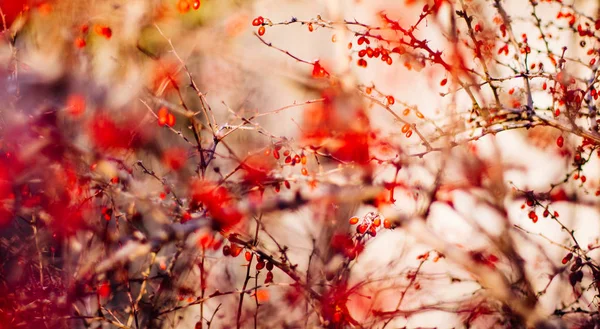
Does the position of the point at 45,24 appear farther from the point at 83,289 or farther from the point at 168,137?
the point at 83,289

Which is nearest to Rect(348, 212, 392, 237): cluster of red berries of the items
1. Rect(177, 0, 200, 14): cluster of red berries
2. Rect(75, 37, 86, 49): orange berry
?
Rect(177, 0, 200, 14): cluster of red berries

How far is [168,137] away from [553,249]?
3.97 m

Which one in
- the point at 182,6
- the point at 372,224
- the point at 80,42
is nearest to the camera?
the point at 372,224

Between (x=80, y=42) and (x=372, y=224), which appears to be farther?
(x=80, y=42)

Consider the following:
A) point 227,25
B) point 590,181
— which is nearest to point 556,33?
point 590,181

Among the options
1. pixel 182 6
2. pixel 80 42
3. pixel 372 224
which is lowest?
pixel 372 224

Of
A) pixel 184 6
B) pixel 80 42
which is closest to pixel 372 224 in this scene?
pixel 184 6

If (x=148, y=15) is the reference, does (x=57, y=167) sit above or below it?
below

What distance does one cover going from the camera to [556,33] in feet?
13.7

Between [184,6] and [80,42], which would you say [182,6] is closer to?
[184,6]

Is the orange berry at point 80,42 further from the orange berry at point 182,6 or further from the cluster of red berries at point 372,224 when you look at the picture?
the cluster of red berries at point 372,224

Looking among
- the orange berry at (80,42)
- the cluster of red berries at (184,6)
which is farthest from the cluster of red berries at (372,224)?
the orange berry at (80,42)

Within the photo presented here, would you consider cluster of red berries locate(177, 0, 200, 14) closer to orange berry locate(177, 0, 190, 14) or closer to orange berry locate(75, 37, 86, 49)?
orange berry locate(177, 0, 190, 14)

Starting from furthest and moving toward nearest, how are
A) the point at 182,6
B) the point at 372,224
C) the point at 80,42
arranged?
1. the point at 182,6
2. the point at 80,42
3. the point at 372,224
